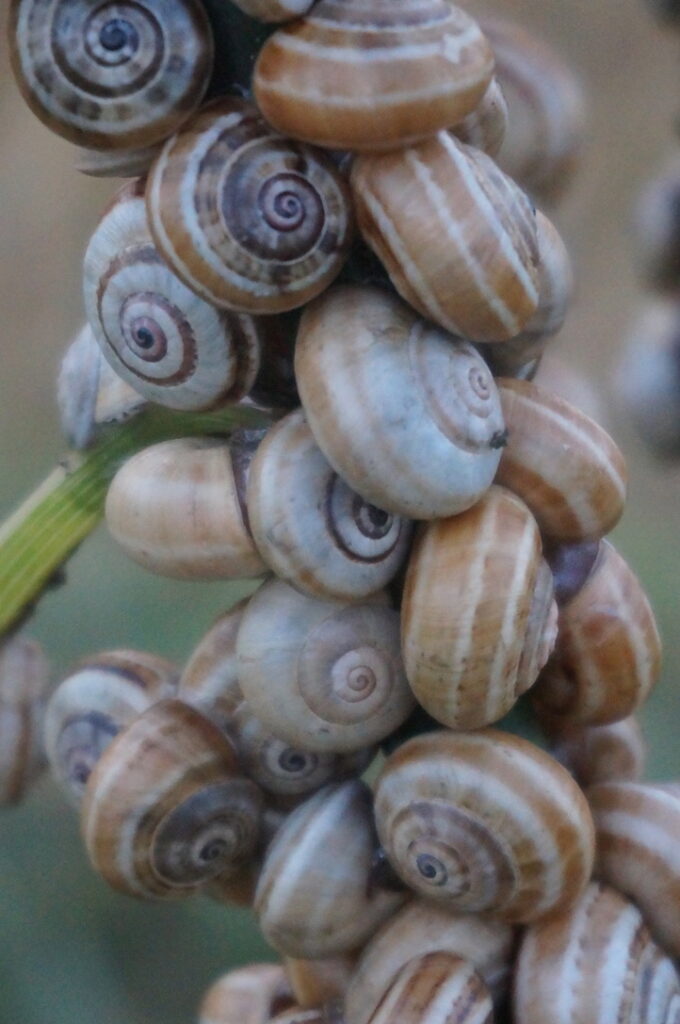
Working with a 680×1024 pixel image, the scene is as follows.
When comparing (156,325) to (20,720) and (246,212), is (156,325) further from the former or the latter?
(20,720)

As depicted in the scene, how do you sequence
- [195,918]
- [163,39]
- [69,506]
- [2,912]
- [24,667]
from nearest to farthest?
1. [163,39]
2. [69,506]
3. [24,667]
4. [2,912]
5. [195,918]

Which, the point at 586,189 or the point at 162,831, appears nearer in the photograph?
the point at 162,831

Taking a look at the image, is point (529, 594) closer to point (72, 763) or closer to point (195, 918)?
point (72, 763)

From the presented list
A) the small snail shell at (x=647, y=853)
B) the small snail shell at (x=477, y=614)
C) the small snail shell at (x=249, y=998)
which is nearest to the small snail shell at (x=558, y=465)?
the small snail shell at (x=477, y=614)

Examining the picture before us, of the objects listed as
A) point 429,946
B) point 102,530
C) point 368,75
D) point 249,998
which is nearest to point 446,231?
point 368,75

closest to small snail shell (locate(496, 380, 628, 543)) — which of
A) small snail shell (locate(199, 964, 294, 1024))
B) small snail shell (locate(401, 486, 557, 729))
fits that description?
small snail shell (locate(401, 486, 557, 729))

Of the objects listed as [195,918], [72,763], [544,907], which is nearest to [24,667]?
[72,763]
